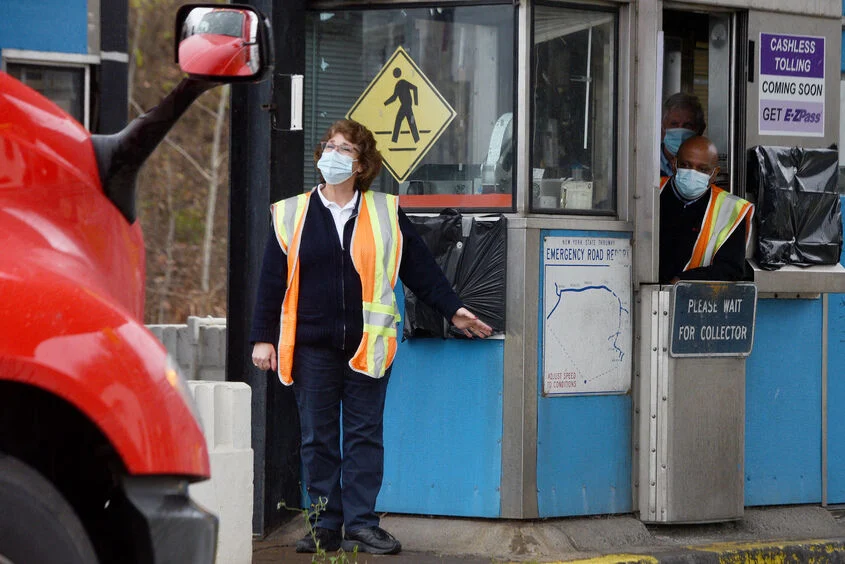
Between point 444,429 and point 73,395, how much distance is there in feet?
13.7

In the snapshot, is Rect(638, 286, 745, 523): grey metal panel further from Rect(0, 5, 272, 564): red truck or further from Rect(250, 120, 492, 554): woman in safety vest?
Rect(0, 5, 272, 564): red truck

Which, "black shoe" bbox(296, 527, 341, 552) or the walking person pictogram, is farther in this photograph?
the walking person pictogram

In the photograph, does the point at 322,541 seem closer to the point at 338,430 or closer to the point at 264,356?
the point at 338,430

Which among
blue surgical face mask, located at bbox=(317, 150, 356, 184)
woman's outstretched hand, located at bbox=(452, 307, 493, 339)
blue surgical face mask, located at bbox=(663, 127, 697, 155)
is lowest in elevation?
woman's outstretched hand, located at bbox=(452, 307, 493, 339)

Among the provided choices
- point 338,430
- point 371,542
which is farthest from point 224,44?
point 371,542

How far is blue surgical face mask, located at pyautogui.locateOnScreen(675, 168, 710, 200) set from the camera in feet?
24.2

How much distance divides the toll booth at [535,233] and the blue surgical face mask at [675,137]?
49 cm

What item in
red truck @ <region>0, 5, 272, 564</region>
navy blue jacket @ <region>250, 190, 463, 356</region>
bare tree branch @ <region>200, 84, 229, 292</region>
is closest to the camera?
red truck @ <region>0, 5, 272, 564</region>

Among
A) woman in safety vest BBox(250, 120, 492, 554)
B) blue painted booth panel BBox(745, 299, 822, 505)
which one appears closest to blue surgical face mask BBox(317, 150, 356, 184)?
woman in safety vest BBox(250, 120, 492, 554)

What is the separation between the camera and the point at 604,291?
7156 millimetres

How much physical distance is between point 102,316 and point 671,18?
5.72 metres

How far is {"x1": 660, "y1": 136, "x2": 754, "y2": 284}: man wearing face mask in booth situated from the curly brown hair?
172 cm

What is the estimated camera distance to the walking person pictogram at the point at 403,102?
7207 mm

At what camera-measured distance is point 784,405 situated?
25.4ft
